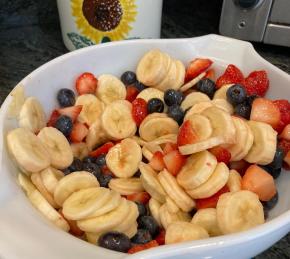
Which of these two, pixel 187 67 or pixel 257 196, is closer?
pixel 257 196

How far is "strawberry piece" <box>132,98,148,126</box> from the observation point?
0.84m

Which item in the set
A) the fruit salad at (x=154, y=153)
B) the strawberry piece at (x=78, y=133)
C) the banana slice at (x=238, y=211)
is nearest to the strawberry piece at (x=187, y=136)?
the fruit salad at (x=154, y=153)

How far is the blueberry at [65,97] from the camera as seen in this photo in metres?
0.84

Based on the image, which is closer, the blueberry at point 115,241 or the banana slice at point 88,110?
the blueberry at point 115,241

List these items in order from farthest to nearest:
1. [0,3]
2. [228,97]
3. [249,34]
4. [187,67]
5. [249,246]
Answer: [0,3], [249,34], [187,67], [228,97], [249,246]

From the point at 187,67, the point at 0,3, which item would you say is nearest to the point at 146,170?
the point at 187,67

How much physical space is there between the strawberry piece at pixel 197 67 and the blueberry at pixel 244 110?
12 cm

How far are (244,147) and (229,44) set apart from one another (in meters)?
0.28

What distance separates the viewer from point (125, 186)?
0.73m

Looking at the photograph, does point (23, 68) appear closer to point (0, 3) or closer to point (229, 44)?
point (0, 3)

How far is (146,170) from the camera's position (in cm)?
71

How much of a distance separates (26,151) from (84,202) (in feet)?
0.39

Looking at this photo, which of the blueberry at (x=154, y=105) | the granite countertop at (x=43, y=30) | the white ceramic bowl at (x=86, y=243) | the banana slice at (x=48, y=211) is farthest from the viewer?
the granite countertop at (x=43, y=30)

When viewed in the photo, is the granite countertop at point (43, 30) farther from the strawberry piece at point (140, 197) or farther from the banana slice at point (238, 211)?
the banana slice at point (238, 211)
